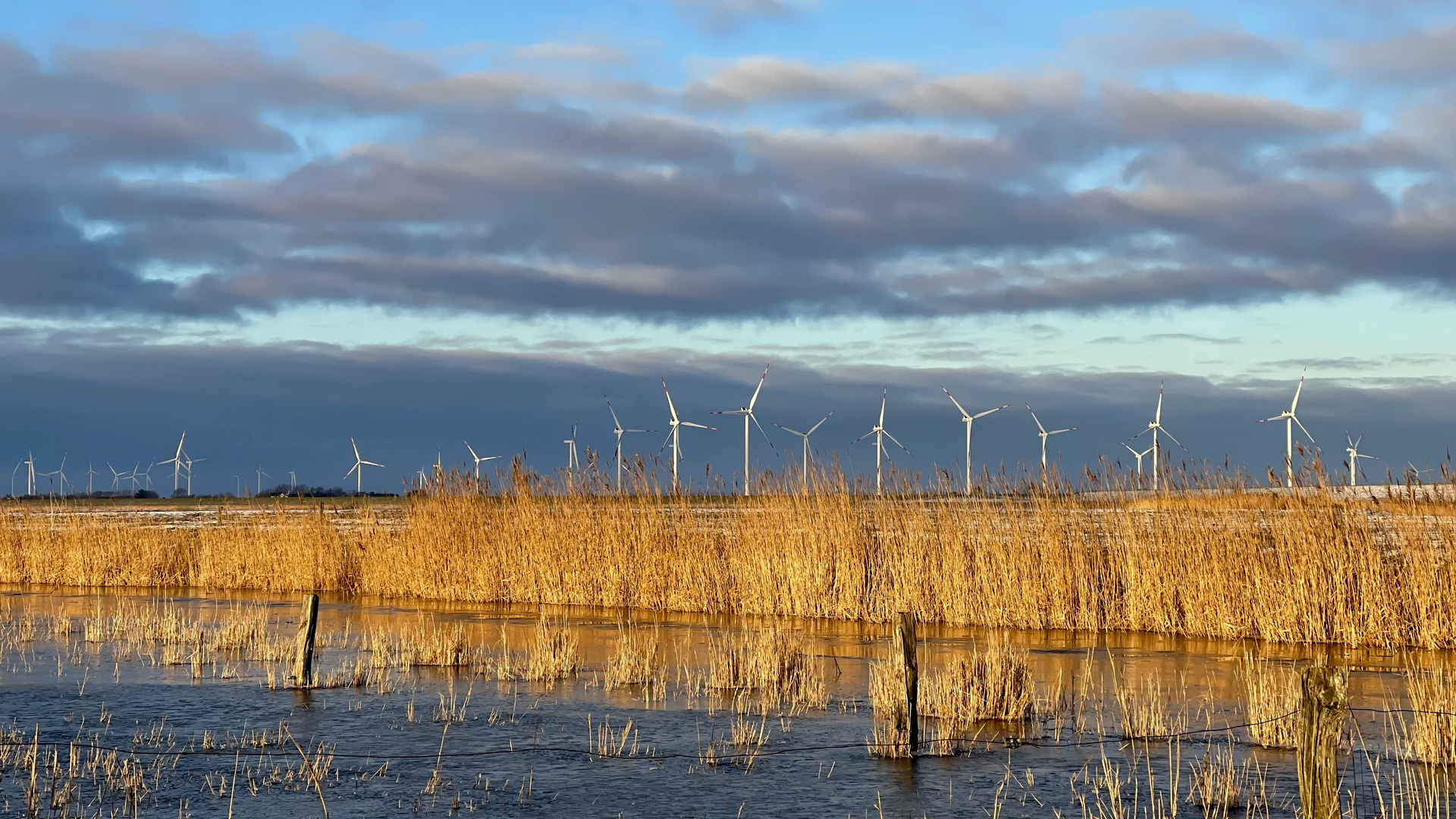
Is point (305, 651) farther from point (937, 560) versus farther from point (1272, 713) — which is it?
point (937, 560)

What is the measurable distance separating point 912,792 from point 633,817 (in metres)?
2.16

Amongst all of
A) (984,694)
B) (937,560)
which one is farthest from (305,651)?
(937,560)

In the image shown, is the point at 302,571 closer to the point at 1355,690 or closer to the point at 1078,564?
the point at 1078,564

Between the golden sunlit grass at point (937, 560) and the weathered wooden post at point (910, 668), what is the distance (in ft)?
30.3

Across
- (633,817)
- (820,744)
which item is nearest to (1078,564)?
(820,744)

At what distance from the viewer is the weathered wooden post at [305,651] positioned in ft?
47.3

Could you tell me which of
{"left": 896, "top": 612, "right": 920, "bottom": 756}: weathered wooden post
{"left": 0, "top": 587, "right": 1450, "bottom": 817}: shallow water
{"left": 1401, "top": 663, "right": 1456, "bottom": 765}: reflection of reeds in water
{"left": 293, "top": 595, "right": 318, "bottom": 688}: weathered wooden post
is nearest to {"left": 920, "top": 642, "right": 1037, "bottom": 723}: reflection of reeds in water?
{"left": 0, "top": 587, "right": 1450, "bottom": 817}: shallow water

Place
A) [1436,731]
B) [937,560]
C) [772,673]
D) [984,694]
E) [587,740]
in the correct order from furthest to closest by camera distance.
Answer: [937,560] < [772,673] < [984,694] < [587,740] < [1436,731]

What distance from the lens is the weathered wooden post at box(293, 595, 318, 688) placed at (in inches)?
568

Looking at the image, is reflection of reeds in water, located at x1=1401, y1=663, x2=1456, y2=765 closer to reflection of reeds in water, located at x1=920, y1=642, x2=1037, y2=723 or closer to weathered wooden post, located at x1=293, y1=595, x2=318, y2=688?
reflection of reeds in water, located at x1=920, y1=642, x2=1037, y2=723

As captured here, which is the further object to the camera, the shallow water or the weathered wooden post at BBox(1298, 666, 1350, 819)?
the shallow water

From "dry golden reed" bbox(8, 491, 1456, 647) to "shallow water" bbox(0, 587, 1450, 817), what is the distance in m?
0.85

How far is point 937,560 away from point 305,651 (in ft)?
34.0

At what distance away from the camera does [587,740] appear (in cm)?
1174
